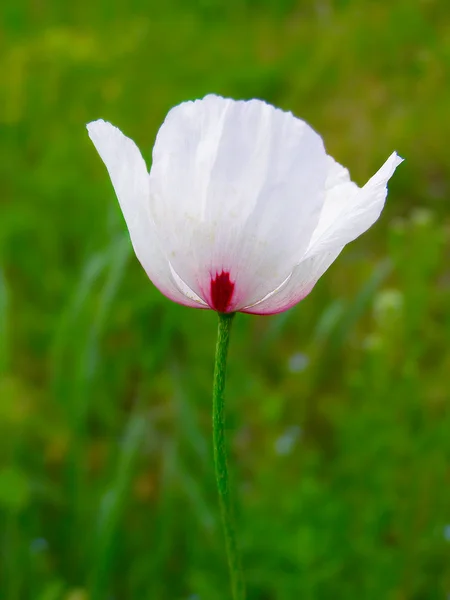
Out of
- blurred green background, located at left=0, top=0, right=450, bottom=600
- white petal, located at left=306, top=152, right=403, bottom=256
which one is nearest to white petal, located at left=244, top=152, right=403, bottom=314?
Answer: white petal, located at left=306, top=152, right=403, bottom=256

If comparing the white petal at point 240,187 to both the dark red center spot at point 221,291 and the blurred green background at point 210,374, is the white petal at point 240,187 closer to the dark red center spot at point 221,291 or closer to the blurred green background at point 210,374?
the dark red center spot at point 221,291

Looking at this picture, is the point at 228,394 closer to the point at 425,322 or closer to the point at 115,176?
the point at 425,322

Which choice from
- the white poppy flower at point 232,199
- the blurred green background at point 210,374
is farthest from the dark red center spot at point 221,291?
the blurred green background at point 210,374

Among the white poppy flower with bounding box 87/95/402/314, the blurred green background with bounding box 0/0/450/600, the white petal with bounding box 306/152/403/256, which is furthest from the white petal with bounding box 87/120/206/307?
the blurred green background with bounding box 0/0/450/600

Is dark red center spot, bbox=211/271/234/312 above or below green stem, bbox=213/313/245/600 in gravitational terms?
above

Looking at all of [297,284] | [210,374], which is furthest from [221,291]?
[210,374]

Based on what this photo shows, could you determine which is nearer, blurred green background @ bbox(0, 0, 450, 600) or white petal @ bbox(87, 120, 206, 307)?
white petal @ bbox(87, 120, 206, 307)

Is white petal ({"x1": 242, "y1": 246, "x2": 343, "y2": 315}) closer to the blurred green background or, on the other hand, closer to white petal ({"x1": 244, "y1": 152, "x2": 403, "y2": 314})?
white petal ({"x1": 244, "y1": 152, "x2": 403, "y2": 314})

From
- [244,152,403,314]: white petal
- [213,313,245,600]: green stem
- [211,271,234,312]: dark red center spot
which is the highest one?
[244,152,403,314]: white petal
